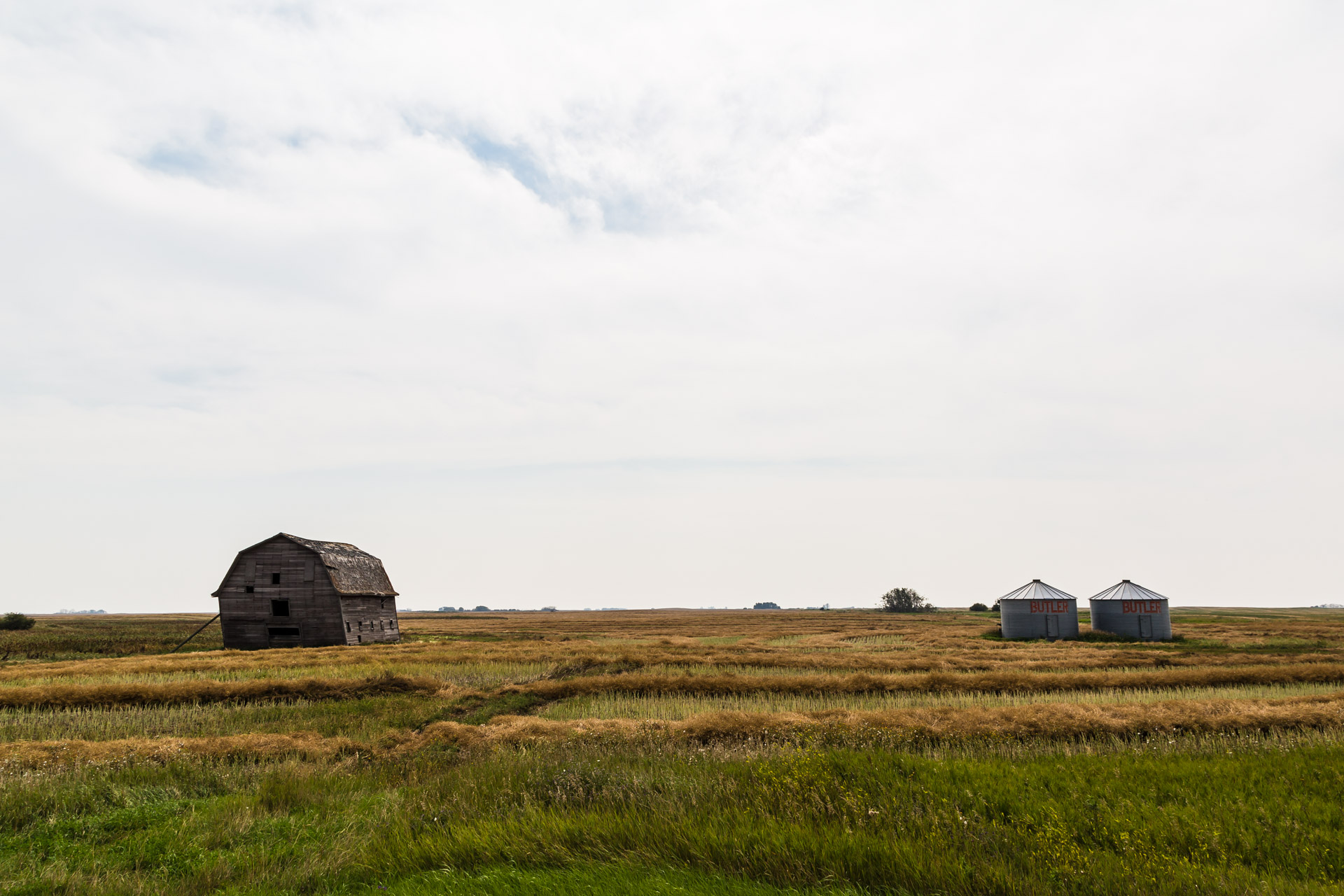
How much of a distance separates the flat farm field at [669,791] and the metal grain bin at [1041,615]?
99.2 feet

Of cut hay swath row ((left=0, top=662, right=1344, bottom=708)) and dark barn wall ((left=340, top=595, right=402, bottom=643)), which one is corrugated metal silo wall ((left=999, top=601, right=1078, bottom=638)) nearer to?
cut hay swath row ((left=0, top=662, right=1344, bottom=708))

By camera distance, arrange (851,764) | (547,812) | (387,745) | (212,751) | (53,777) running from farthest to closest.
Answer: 1. (387,745)
2. (212,751)
3. (53,777)
4. (851,764)
5. (547,812)

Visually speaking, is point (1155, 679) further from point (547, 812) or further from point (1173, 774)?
point (547, 812)

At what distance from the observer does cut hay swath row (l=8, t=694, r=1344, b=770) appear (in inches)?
510

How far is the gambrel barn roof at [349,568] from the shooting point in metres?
45.2

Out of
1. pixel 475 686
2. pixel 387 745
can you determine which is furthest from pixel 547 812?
pixel 475 686

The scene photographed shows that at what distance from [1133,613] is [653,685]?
45986mm

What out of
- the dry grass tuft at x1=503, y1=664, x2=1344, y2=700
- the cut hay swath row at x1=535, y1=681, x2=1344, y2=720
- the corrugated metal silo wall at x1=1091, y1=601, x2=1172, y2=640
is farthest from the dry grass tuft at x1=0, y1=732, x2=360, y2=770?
the corrugated metal silo wall at x1=1091, y1=601, x2=1172, y2=640

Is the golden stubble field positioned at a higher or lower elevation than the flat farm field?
lower

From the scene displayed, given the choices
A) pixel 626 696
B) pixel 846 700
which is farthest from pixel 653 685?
pixel 846 700

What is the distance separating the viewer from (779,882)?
6090mm

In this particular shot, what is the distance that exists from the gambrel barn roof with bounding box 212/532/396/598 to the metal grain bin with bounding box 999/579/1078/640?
161 ft

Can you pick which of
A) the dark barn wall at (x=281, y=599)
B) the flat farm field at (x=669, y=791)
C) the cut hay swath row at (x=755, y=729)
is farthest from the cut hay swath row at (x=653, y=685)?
the dark barn wall at (x=281, y=599)

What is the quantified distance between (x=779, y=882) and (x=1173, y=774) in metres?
7.47
